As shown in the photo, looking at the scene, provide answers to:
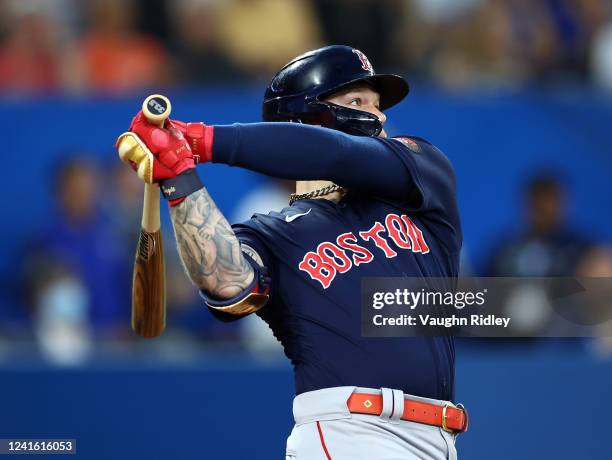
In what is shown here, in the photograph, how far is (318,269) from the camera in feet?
12.1

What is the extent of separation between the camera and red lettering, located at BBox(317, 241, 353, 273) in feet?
12.1

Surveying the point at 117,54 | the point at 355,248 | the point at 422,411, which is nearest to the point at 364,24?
the point at 117,54

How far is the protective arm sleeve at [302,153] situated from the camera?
320 cm

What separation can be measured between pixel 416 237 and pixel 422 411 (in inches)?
22.3

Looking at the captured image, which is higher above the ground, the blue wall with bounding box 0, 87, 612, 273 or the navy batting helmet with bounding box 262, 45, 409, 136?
the blue wall with bounding box 0, 87, 612, 273

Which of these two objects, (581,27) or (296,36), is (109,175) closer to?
(296,36)

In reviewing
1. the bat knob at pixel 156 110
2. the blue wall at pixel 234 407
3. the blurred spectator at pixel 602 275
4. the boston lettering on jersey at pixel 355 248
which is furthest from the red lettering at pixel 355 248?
the blurred spectator at pixel 602 275

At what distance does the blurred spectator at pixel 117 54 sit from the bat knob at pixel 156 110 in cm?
490

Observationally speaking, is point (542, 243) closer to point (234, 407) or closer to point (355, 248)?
point (234, 407)

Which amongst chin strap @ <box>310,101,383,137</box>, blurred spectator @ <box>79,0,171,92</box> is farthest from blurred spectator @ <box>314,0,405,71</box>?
chin strap @ <box>310,101,383,137</box>

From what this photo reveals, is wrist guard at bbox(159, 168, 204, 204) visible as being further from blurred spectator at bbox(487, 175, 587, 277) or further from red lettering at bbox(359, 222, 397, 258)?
blurred spectator at bbox(487, 175, 587, 277)

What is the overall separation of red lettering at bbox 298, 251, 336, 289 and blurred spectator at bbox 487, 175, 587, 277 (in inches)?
122

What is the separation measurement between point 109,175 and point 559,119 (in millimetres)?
2905

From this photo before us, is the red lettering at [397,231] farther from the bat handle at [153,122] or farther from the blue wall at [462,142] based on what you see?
the blue wall at [462,142]
